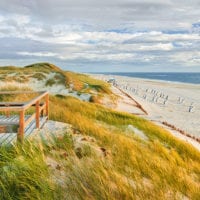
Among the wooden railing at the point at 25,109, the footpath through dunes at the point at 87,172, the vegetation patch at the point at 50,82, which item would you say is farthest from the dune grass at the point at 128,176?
the vegetation patch at the point at 50,82

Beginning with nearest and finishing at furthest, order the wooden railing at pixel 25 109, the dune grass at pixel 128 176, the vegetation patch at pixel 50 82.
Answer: the dune grass at pixel 128 176, the wooden railing at pixel 25 109, the vegetation patch at pixel 50 82

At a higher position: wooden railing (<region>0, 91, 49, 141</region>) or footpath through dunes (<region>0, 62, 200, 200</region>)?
wooden railing (<region>0, 91, 49, 141</region>)

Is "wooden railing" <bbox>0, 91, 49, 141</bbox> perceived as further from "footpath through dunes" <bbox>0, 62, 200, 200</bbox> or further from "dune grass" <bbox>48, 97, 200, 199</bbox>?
"dune grass" <bbox>48, 97, 200, 199</bbox>

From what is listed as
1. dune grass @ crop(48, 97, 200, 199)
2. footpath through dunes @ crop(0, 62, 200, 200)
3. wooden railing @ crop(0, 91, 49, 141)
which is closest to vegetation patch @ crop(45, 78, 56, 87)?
wooden railing @ crop(0, 91, 49, 141)

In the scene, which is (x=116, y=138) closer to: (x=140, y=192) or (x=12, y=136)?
(x=12, y=136)

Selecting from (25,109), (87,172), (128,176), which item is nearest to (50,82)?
(25,109)

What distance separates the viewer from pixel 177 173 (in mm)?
6172

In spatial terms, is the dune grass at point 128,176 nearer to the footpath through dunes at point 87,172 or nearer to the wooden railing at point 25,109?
the footpath through dunes at point 87,172

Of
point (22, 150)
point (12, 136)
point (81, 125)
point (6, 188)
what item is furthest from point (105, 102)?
point (6, 188)

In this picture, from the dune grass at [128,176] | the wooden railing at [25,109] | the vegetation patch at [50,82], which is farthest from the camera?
the vegetation patch at [50,82]

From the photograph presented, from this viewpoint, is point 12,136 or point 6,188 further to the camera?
point 12,136

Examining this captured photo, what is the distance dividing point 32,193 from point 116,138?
3.91 metres

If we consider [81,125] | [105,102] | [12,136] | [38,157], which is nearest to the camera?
[38,157]

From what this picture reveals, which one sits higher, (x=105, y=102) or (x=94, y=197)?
(x=94, y=197)
